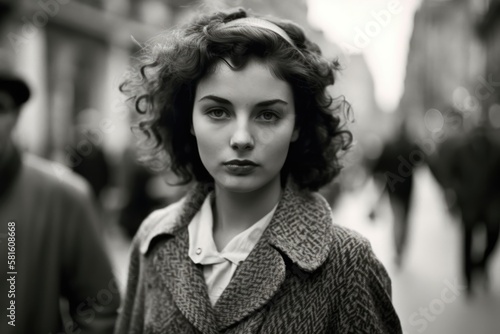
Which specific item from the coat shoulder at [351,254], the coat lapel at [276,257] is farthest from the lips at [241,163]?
the coat shoulder at [351,254]

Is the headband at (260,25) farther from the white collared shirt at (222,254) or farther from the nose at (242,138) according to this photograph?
the white collared shirt at (222,254)

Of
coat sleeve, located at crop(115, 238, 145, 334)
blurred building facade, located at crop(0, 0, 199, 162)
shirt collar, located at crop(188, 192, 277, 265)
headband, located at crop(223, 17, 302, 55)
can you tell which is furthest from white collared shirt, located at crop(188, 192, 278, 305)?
blurred building facade, located at crop(0, 0, 199, 162)

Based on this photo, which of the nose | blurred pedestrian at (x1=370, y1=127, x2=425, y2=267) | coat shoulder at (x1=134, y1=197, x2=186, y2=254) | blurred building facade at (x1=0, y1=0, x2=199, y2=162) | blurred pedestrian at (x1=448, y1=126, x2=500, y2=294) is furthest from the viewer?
blurred building facade at (x1=0, y1=0, x2=199, y2=162)

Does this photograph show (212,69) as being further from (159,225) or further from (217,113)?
(159,225)

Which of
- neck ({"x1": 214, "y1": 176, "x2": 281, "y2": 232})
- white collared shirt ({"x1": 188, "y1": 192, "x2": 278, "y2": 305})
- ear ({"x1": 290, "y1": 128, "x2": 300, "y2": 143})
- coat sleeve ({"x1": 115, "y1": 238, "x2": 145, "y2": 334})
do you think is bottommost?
coat sleeve ({"x1": 115, "y1": 238, "x2": 145, "y2": 334})

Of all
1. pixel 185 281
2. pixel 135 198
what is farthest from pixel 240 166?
pixel 135 198

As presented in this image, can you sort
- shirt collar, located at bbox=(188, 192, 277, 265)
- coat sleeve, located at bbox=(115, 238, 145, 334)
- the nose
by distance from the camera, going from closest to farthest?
the nose
shirt collar, located at bbox=(188, 192, 277, 265)
coat sleeve, located at bbox=(115, 238, 145, 334)

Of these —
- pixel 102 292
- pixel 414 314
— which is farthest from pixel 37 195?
pixel 414 314

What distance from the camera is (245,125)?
6.40ft

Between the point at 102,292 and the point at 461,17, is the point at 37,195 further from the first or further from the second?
the point at 461,17

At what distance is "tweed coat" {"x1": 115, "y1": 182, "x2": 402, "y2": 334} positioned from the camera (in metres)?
1.98

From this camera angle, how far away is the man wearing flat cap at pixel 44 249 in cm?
254

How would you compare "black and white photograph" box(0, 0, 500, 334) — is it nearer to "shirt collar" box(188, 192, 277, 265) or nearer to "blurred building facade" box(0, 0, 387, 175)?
"shirt collar" box(188, 192, 277, 265)

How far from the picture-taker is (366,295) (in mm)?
2006
